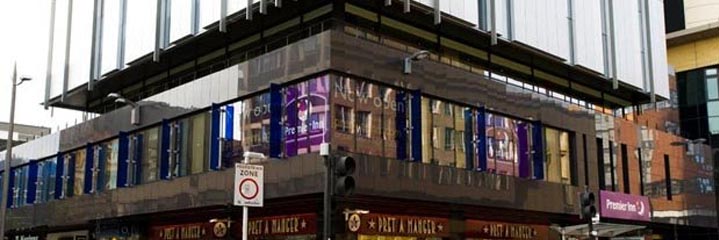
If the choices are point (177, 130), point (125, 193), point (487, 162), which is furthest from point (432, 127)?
point (125, 193)

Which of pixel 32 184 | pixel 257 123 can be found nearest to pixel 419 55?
pixel 257 123

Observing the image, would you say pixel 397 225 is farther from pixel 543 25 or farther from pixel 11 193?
pixel 11 193

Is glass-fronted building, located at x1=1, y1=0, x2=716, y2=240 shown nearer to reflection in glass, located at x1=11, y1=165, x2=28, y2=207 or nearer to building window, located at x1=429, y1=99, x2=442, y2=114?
building window, located at x1=429, y1=99, x2=442, y2=114

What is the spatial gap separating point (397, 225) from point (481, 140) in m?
3.95

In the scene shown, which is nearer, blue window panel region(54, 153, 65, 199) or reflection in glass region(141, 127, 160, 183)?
reflection in glass region(141, 127, 160, 183)

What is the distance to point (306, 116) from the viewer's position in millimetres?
21875

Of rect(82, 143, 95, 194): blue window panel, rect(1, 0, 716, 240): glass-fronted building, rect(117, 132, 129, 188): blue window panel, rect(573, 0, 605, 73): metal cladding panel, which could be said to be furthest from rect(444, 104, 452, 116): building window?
rect(82, 143, 95, 194): blue window panel

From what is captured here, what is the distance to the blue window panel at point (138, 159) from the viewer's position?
2861 cm

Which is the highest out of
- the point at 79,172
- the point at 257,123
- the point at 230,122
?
the point at 230,122

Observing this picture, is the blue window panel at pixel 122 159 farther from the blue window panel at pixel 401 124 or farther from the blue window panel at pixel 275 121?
the blue window panel at pixel 401 124

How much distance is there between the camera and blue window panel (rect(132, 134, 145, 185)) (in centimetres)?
2861

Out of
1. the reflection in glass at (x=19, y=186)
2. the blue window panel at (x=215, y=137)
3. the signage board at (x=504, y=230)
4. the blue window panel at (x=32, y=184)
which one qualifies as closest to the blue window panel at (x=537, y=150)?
the signage board at (x=504, y=230)

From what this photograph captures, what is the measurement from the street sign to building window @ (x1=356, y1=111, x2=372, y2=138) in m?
7.74

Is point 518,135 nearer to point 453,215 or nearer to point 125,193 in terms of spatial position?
point 453,215
